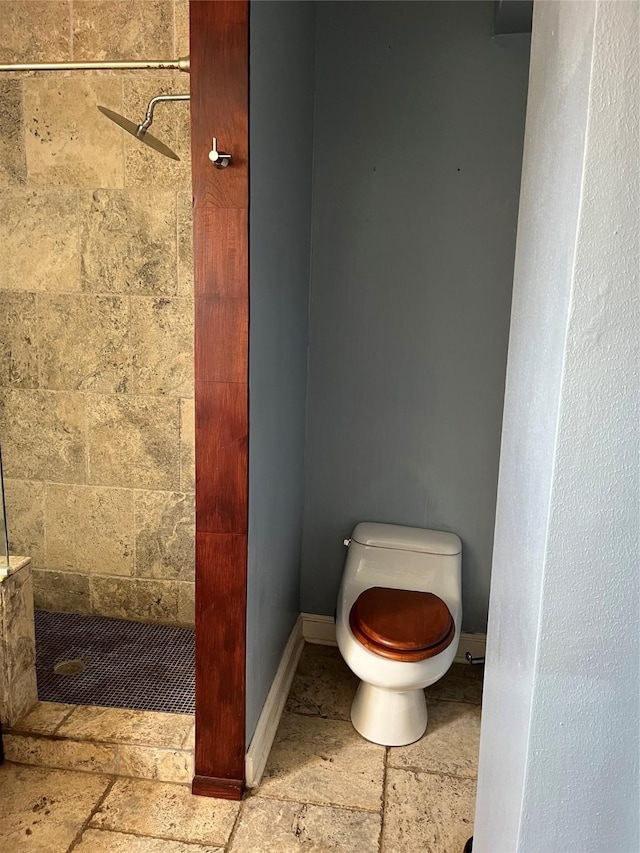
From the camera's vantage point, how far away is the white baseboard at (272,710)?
2.04 metres

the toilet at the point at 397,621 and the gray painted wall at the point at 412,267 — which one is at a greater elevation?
the gray painted wall at the point at 412,267

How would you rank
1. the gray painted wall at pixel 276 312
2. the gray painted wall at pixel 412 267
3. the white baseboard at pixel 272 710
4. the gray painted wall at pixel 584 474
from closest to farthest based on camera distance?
the gray painted wall at pixel 584 474, the gray painted wall at pixel 276 312, the white baseboard at pixel 272 710, the gray painted wall at pixel 412 267

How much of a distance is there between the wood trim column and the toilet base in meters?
0.50

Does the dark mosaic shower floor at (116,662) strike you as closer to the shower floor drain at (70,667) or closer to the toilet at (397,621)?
the shower floor drain at (70,667)

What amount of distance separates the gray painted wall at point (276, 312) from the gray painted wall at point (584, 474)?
956 millimetres

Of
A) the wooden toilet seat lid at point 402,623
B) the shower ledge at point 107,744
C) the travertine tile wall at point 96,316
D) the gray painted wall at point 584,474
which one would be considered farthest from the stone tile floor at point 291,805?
the gray painted wall at point 584,474

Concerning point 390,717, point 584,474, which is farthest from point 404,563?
point 584,474

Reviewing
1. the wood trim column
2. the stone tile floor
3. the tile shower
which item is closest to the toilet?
the stone tile floor

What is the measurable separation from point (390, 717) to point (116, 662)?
1027 mm

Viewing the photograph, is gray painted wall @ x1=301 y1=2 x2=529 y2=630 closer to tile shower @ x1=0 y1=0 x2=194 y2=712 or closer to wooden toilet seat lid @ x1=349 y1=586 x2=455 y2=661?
wooden toilet seat lid @ x1=349 y1=586 x2=455 y2=661

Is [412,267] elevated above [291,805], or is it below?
above

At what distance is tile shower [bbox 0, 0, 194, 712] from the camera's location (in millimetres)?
2463

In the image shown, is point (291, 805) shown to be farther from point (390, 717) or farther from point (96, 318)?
point (96, 318)

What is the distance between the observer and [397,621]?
2.26m
